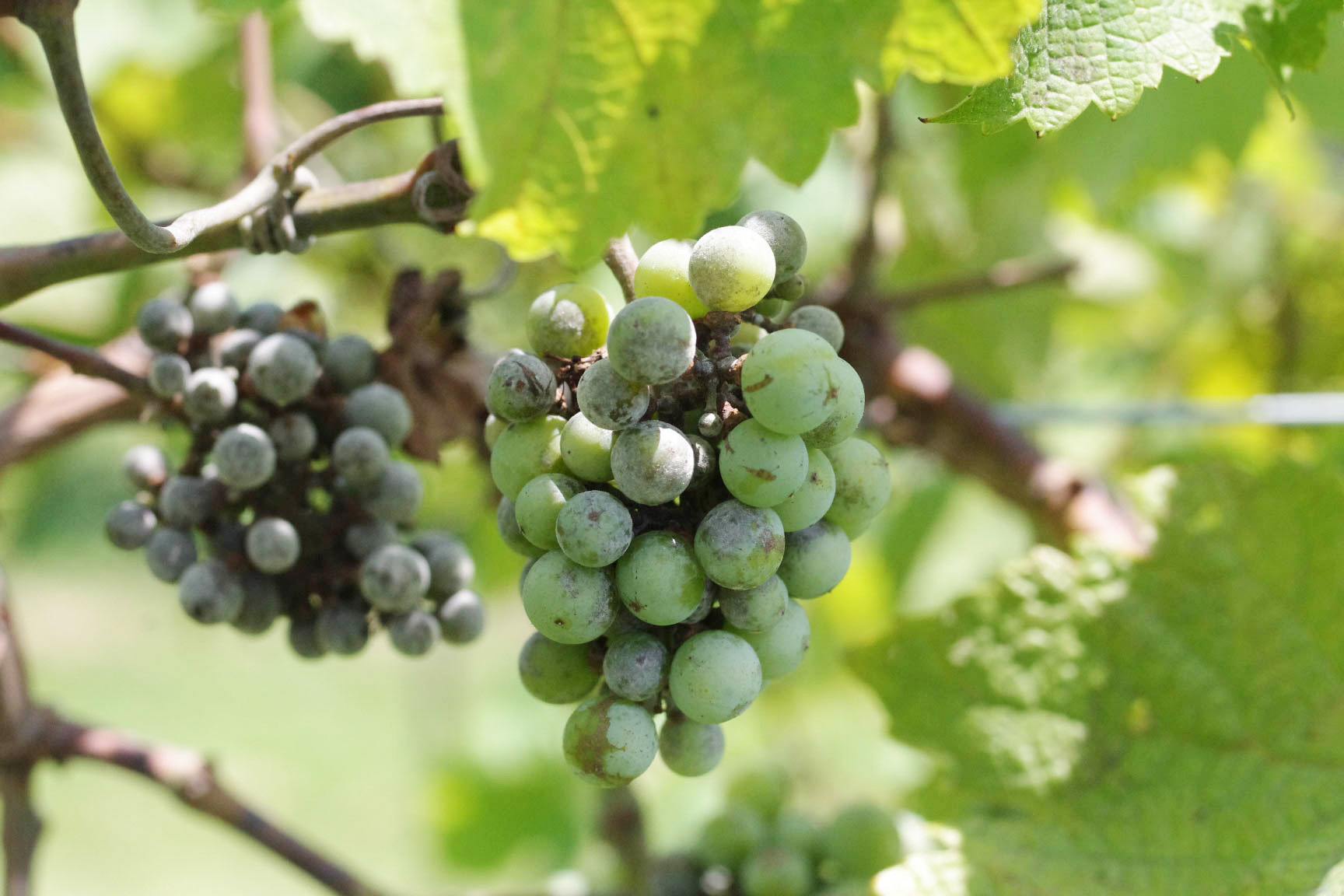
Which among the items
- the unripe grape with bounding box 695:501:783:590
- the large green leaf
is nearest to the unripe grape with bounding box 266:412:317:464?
the unripe grape with bounding box 695:501:783:590

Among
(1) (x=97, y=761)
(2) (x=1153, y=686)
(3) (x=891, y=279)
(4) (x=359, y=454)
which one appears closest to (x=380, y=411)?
(4) (x=359, y=454)

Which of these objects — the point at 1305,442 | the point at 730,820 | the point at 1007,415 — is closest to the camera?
the point at 730,820

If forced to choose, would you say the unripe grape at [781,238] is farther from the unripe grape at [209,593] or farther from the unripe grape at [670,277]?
the unripe grape at [209,593]

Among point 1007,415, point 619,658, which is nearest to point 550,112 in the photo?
point 619,658

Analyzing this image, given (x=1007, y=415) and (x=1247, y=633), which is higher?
(x=1007, y=415)

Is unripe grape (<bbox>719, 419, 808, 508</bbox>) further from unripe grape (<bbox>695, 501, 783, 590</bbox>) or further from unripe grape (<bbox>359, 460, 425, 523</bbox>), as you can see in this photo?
unripe grape (<bbox>359, 460, 425, 523</bbox>)

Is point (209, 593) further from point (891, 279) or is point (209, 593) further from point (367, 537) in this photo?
point (891, 279)

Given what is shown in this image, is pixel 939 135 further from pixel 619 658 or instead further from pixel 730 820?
pixel 619 658
